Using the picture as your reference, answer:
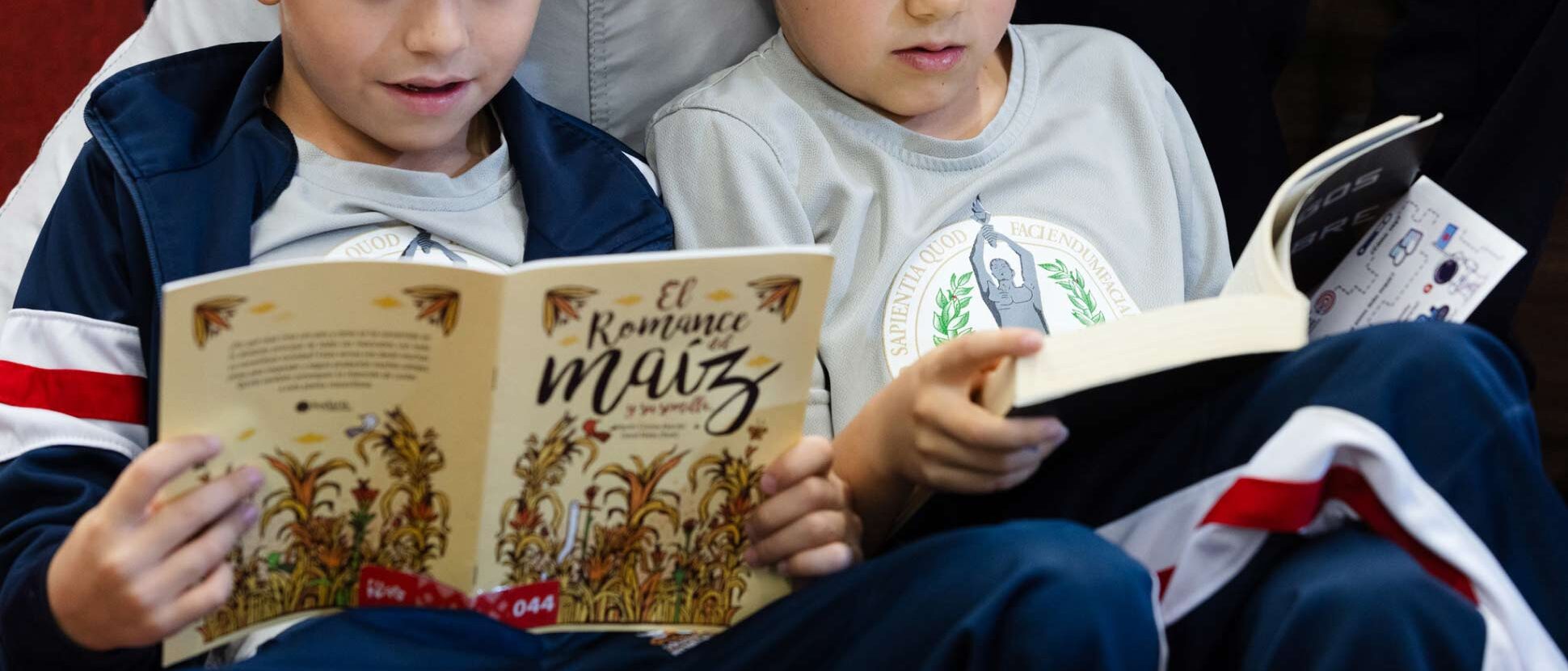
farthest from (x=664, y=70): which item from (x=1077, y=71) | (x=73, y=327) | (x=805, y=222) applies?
(x=73, y=327)

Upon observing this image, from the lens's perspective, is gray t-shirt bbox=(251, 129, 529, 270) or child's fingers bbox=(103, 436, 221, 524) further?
gray t-shirt bbox=(251, 129, 529, 270)

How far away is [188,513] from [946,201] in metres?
0.58

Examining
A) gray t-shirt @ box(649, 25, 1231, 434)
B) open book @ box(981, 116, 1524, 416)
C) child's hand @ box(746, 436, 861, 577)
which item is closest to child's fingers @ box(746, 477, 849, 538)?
child's hand @ box(746, 436, 861, 577)

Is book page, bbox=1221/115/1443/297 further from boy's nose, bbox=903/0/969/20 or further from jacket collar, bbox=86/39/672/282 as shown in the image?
jacket collar, bbox=86/39/672/282

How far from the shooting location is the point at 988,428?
783 mm

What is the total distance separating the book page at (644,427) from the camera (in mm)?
745

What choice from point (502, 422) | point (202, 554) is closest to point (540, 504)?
point (502, 422)

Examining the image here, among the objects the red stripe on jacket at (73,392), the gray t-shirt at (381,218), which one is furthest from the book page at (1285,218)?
the red stripe on jacket at (73,392)

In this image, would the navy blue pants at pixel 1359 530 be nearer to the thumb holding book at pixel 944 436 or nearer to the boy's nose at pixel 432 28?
the thumb holding book at pixel 944 436

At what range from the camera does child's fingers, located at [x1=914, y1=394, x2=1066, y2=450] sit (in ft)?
2.56

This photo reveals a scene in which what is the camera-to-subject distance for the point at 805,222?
1.10 m

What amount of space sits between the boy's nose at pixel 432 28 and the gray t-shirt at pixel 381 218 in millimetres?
106

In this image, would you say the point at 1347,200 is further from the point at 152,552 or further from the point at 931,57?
the point at 152,552

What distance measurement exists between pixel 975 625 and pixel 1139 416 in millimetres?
200
